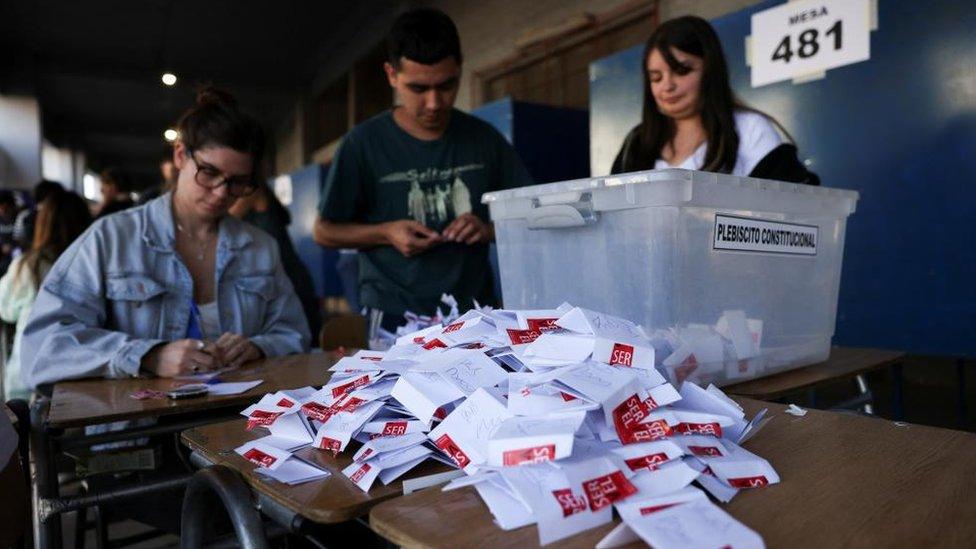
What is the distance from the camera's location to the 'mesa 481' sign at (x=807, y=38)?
7.30 feet

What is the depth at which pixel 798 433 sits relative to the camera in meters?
0.85

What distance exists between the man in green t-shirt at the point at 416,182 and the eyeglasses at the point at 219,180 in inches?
10.0

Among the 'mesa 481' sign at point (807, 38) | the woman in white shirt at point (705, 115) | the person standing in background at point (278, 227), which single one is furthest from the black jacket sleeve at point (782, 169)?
the person standing in background at point (278, 227)

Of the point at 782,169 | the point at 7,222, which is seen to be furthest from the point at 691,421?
the point at 7,222

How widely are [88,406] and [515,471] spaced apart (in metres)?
0.94

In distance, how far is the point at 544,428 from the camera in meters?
0.65

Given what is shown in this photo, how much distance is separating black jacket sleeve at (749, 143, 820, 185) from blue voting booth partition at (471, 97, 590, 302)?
2293 millimetres

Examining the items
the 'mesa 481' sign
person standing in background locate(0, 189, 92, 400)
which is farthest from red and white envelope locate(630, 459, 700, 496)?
person standing in background locate(0, 189, 92, 400)

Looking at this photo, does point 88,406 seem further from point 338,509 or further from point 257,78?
point 257,78

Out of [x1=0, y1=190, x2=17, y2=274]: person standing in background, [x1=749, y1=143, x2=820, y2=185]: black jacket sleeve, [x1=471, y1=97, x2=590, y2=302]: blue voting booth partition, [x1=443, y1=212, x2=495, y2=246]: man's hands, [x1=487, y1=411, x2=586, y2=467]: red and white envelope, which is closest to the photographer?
[x1=487, y1=411, x2=586, y2=467]: red and white envelope

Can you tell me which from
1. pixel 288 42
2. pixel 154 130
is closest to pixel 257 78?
pixel 288 42

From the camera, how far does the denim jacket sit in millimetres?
1457

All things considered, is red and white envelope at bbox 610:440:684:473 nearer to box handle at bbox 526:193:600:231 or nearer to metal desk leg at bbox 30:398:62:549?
box handle at bbox 526:193:600:231

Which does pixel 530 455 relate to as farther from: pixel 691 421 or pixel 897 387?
pixel 897 387
